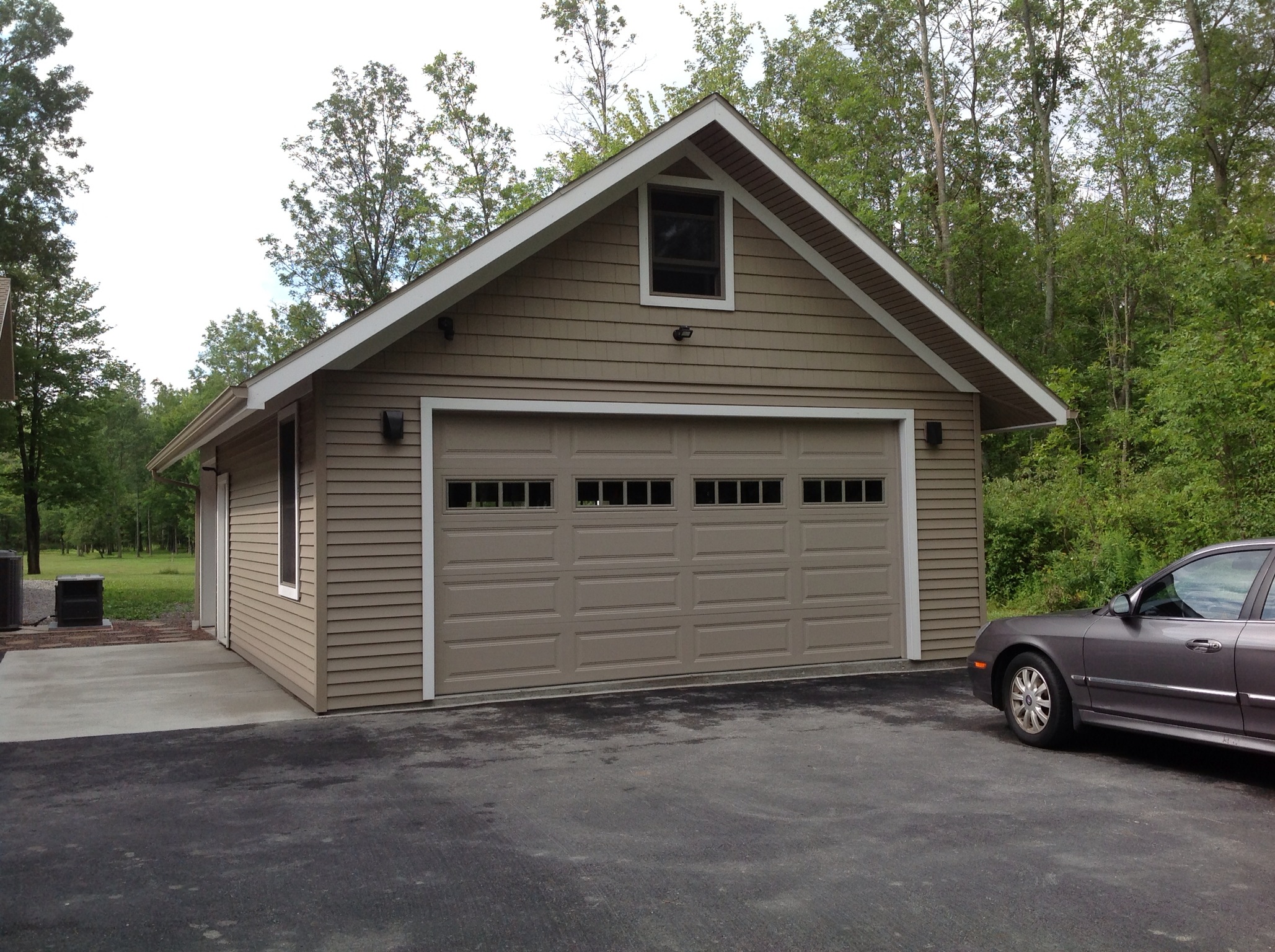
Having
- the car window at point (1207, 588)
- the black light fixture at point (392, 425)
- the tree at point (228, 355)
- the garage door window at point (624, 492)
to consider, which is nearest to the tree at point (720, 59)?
the garage door window at point (624, 492)

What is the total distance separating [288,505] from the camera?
9.70m

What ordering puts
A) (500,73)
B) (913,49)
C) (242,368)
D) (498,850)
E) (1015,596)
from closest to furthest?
(498,850), (1015,596), (913,49), (500,73), (242,368)

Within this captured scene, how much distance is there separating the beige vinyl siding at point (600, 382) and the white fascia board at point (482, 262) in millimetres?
138

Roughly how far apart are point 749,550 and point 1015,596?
9.37m

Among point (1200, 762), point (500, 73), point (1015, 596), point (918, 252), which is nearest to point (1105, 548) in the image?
point (1015, 596)

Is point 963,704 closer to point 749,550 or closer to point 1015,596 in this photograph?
point 749,550

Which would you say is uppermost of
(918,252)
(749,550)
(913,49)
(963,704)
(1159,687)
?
(913,49)

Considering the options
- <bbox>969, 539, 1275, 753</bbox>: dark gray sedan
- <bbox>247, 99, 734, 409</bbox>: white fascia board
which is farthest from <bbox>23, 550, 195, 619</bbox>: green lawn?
<bbox>969, 539, 1275, 753</bbox>: dark gray sedan

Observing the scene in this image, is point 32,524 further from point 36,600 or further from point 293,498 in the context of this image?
point 293,498

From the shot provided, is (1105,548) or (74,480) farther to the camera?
(74,480)

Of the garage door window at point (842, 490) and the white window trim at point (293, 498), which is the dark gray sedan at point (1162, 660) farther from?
the white window trim at point (293, 498)

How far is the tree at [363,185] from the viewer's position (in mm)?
33500

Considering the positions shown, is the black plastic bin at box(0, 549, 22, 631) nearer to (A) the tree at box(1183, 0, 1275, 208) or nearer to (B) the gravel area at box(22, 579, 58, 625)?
(B) the gravel area at box(22, 579, 58, 625)

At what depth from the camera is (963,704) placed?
8.76 metres
